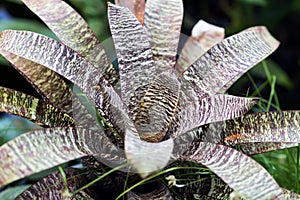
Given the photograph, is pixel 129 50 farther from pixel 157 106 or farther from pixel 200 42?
pixel 200 42

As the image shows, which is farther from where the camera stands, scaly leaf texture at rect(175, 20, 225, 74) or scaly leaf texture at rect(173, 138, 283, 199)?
scaly leaf texture at rect(175, 20, 225, 74)

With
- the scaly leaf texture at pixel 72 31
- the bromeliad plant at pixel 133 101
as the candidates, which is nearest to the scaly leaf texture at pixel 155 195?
the bromeliad plant at pixel 133 101

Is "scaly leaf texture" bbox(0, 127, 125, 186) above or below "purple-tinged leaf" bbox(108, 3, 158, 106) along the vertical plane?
below

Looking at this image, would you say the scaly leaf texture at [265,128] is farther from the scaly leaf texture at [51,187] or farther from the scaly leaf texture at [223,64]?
the scaly leaf texture at [51,187]

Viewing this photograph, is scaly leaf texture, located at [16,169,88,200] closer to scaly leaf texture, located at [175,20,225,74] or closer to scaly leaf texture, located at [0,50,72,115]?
scaly leaf texture, located at [0,50,72,115]

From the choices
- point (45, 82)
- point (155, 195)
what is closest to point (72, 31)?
point (45, 82)

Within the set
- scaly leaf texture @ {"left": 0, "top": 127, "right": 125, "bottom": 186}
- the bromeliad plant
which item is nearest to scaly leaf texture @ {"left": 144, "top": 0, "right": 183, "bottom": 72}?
the bromeliad plant
